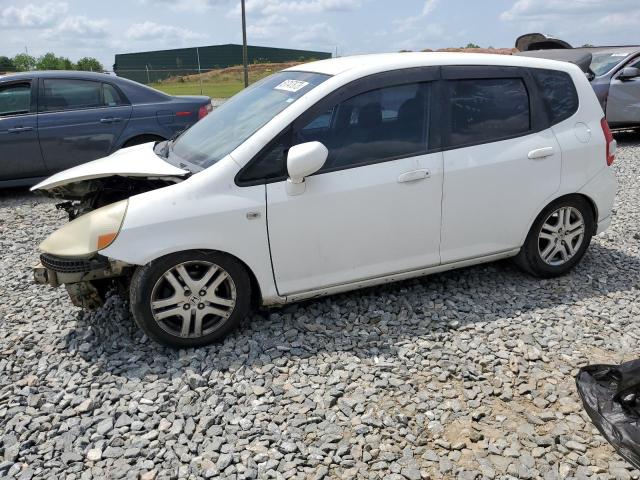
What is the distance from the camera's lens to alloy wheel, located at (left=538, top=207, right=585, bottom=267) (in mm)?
4480

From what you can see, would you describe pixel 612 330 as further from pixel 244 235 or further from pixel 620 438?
pixel 244 235

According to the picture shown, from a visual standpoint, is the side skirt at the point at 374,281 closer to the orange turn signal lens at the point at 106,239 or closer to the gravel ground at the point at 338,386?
the gravel ground at the point at 338,386

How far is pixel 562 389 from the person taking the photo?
10.5 ft

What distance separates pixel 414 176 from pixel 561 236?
5.06 ft

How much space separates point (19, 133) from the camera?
737 cm

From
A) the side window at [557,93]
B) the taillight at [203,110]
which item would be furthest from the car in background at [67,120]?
the side window at [557,93]

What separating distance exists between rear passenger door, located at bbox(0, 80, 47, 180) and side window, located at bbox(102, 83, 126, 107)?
878mm

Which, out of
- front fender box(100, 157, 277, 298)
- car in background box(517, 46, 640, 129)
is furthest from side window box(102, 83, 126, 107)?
car in background box(517, 46, 640, 129)

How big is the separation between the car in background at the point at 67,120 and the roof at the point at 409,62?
406cm

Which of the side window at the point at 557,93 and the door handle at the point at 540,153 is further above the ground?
the side window at the point at 557,93

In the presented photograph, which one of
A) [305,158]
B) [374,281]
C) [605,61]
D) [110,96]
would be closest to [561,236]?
[374,281]

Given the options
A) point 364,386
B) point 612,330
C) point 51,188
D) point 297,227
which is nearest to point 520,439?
point 364,386

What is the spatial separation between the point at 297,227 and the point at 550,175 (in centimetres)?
203

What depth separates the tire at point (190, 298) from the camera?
11.3 feet
